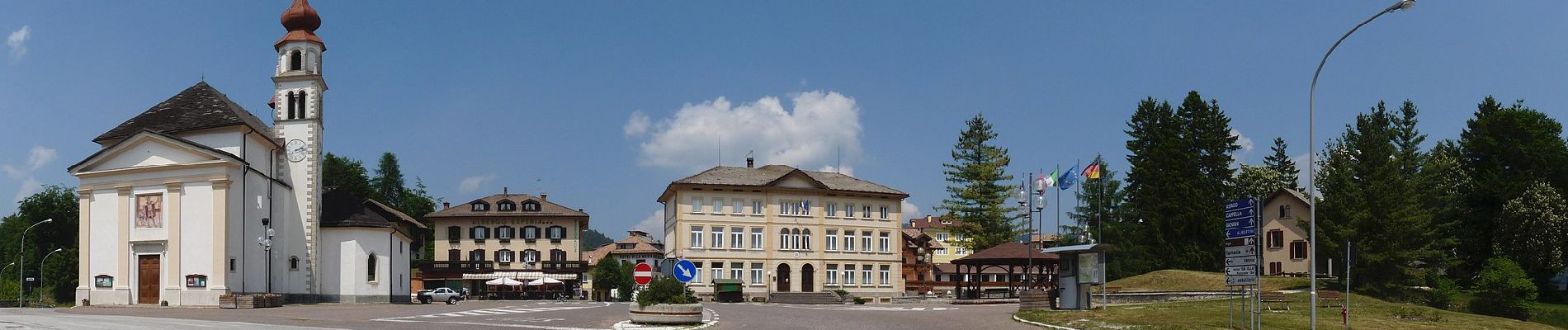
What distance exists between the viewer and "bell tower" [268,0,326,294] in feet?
174

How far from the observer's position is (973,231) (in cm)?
8269

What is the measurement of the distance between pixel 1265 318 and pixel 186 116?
144 ft

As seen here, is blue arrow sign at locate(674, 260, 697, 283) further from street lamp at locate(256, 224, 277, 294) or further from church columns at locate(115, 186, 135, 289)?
church columns at locate(115, 186, 135, 289)

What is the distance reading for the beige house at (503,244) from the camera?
3406 inches

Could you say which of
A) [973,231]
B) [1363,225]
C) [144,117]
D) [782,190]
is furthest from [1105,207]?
[144,117]

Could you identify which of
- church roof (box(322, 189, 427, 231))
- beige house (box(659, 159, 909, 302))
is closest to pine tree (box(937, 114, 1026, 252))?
beige house (box(659, 159, 909, 302))

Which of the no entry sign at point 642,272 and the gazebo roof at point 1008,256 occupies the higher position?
the no entry sign at point 642,272

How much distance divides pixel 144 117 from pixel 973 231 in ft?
170

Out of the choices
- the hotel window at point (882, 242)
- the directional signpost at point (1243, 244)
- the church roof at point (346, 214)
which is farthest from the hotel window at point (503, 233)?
the directional signpost at point (1243, 244)

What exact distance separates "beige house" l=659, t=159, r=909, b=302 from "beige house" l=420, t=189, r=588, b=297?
11.8 m

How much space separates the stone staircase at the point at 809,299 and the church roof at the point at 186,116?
27.5 meters

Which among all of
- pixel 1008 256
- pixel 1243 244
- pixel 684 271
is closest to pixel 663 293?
pixel 684 271

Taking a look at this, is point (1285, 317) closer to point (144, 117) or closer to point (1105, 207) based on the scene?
point (144, 117)

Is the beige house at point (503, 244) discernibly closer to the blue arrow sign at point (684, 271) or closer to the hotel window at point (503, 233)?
the hotel window at point (503, 233)
